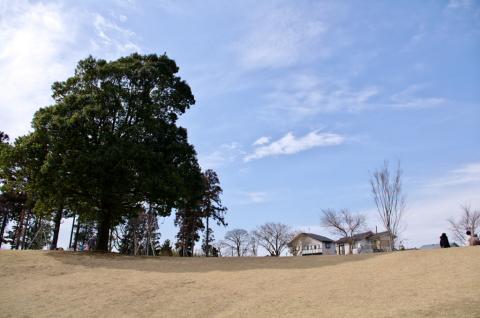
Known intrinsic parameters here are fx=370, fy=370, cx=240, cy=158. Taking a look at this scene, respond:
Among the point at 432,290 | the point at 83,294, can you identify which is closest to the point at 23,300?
the point at 83,294

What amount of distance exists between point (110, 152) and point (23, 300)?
410 inches

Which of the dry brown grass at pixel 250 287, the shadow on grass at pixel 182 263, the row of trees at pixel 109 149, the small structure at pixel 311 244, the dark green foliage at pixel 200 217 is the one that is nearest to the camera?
the dry brown grass at pixel 250 287

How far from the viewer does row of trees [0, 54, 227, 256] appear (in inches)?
857

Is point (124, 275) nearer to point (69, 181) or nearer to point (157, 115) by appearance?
point (69, 181)

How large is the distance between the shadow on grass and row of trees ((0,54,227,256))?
325cm

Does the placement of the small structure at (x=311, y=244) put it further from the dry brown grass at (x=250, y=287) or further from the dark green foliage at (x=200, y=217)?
the dry brown grass at (x=250, y=287)

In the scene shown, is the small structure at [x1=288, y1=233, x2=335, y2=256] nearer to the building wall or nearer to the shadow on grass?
the building wall

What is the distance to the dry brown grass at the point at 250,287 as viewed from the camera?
10.6 meters

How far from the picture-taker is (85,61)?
2519 centimetres

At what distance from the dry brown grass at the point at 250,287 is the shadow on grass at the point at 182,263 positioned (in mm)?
53

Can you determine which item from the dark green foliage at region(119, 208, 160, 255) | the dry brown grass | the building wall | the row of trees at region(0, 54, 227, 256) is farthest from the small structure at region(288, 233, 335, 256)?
the dry brown grass

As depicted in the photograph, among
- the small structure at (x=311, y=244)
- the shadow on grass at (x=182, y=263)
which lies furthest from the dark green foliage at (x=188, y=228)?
the small structure at (x=311, y=244)

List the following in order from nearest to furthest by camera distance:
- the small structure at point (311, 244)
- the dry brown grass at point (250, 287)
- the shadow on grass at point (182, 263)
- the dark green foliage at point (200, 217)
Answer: the dry brown grass at point (250, 287)
the shadow on grass at point (182, 263)
the dark green foliage at point (200, 217)
the small structure at point (311, 244)

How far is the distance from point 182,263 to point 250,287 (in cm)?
738
